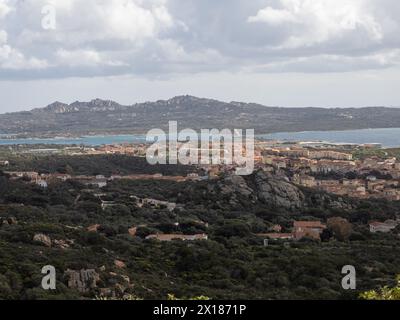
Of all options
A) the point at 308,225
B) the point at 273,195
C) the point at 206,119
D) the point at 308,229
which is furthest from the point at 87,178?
the point at 206,119

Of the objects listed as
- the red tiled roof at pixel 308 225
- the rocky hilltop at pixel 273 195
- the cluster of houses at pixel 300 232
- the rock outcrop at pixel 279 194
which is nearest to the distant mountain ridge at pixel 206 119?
the rocky hilltop at pixel 273 195

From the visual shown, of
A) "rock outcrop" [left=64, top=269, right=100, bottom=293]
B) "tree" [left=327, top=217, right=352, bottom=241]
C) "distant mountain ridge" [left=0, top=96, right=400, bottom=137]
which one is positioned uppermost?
"distant mountain ridge" [left=0, top=96, right=400, bottom=137]

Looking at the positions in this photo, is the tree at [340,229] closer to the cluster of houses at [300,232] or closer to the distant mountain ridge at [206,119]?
the cluster of houses at [300,232]

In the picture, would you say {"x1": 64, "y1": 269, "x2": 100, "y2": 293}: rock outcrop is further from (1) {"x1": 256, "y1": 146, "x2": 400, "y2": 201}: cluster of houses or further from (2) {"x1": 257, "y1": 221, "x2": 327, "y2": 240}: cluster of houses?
(1) {"x1": 256, "y1": 146, "x2": 400, "y2": 201}: cluster of houses

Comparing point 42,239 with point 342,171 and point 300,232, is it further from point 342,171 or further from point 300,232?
point 342,171

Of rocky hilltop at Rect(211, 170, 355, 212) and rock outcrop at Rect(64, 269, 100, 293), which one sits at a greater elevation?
rock outcrop at Rect(64, 269, 100, 293)

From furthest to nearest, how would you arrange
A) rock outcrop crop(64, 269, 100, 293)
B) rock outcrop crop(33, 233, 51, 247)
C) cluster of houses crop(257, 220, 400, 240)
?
cluster of houses crop(257, 220, 400, 240)
rock outcrop crop(33, 233, 51, 247)
rock outcrop crop(64, 269, 100, 293)

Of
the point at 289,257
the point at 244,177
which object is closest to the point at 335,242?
the point at 289,257

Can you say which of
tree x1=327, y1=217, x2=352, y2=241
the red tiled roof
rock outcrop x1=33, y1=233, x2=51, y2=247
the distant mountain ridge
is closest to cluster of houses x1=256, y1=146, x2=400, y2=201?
the red tiled roof

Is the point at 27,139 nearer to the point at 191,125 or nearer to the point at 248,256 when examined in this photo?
the point at 191,125
